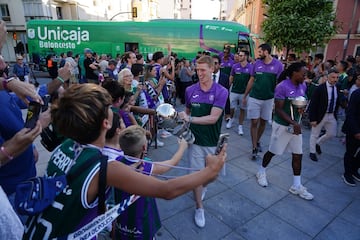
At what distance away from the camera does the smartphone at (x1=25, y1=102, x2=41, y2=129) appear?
1487 millimetres

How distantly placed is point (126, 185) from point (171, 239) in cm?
195

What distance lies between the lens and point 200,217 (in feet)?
9.73

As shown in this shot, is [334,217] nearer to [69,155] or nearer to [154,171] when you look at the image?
[154,171]

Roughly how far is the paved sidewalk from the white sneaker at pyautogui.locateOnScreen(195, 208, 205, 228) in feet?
0.20

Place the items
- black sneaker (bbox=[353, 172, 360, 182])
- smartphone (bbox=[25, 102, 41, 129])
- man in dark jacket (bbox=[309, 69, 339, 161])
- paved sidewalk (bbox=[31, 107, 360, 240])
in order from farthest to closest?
man in dark jacket (bbox=[309, 69, 339, 161]) → black sneaker (bbox=[353, 172, 360, 182]) → paved sidewalk (bbox=[31, 107, 360, 240]) → smartphone (bbox=[25, 102, 41, 129])

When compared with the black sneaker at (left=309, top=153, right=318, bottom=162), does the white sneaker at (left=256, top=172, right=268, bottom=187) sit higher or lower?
higher

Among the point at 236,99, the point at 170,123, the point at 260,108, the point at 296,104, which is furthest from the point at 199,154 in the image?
the point at 236,99

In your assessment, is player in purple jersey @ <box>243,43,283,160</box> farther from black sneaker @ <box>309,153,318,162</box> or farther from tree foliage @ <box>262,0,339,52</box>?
tree foliage @ <box>262,0,339,52</box>

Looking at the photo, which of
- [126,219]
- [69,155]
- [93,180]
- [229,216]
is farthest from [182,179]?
[229,216]

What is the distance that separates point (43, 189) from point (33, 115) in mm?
701

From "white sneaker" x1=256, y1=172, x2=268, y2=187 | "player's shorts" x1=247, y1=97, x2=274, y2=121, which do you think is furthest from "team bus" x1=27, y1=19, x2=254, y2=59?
"white sneaker" x1=256, y1=172, x2=268, y2=187

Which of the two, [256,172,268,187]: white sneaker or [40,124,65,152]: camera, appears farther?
[256,172,268,187]: white sneaker

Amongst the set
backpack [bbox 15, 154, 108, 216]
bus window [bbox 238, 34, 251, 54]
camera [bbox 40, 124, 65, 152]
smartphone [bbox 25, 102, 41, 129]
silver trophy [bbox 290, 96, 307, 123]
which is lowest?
camera [bbox 40, 124, 65, 152]

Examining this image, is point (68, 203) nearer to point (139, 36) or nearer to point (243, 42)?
point (243, 42)
